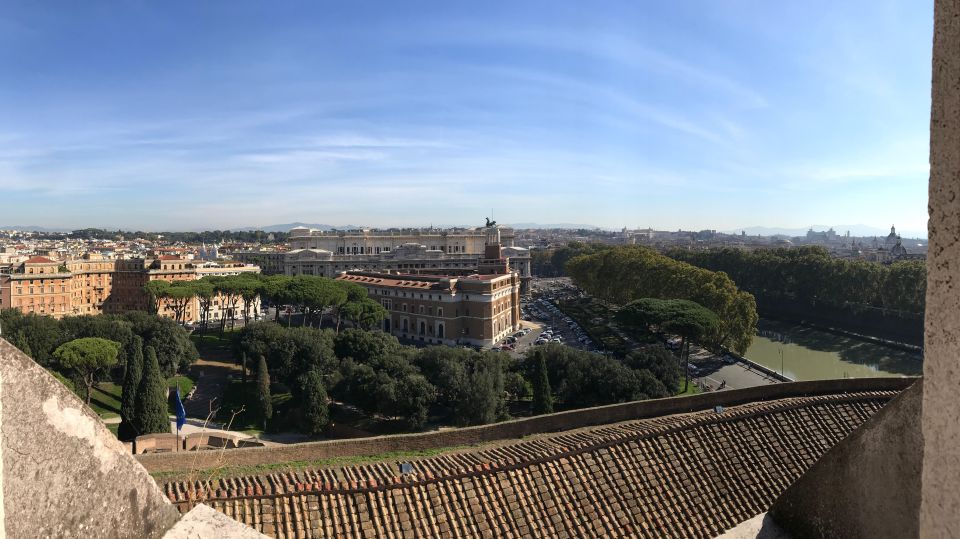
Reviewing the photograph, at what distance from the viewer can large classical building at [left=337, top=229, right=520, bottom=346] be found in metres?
39.0

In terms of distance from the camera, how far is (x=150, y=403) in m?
18.0

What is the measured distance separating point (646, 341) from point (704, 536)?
26381 mm

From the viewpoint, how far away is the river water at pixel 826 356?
30.3m

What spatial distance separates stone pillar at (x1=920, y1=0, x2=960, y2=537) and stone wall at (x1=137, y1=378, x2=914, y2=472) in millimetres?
8516

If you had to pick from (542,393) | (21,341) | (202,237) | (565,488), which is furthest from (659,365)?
(202,237)

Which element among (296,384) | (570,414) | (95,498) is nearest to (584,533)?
(570,414)

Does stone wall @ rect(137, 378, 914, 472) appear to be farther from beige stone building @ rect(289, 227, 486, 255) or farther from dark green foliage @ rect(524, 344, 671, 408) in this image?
beige stone building @ rect(289, 227, 486, 255)

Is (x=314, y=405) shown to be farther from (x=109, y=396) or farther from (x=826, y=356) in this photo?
(x=826, y=356)

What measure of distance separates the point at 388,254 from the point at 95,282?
87.8 ft

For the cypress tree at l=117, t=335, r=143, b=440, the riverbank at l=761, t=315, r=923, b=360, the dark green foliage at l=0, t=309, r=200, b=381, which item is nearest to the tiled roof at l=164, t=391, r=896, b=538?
the cypress tree at l=117, t=335, r=143, b=440

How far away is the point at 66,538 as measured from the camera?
5.22ft

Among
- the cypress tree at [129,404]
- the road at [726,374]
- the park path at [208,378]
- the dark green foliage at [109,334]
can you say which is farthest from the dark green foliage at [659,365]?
the dark green foliage at [109,334]

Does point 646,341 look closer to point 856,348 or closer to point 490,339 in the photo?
point 490,339

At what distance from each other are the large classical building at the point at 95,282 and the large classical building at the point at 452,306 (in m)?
11.5
